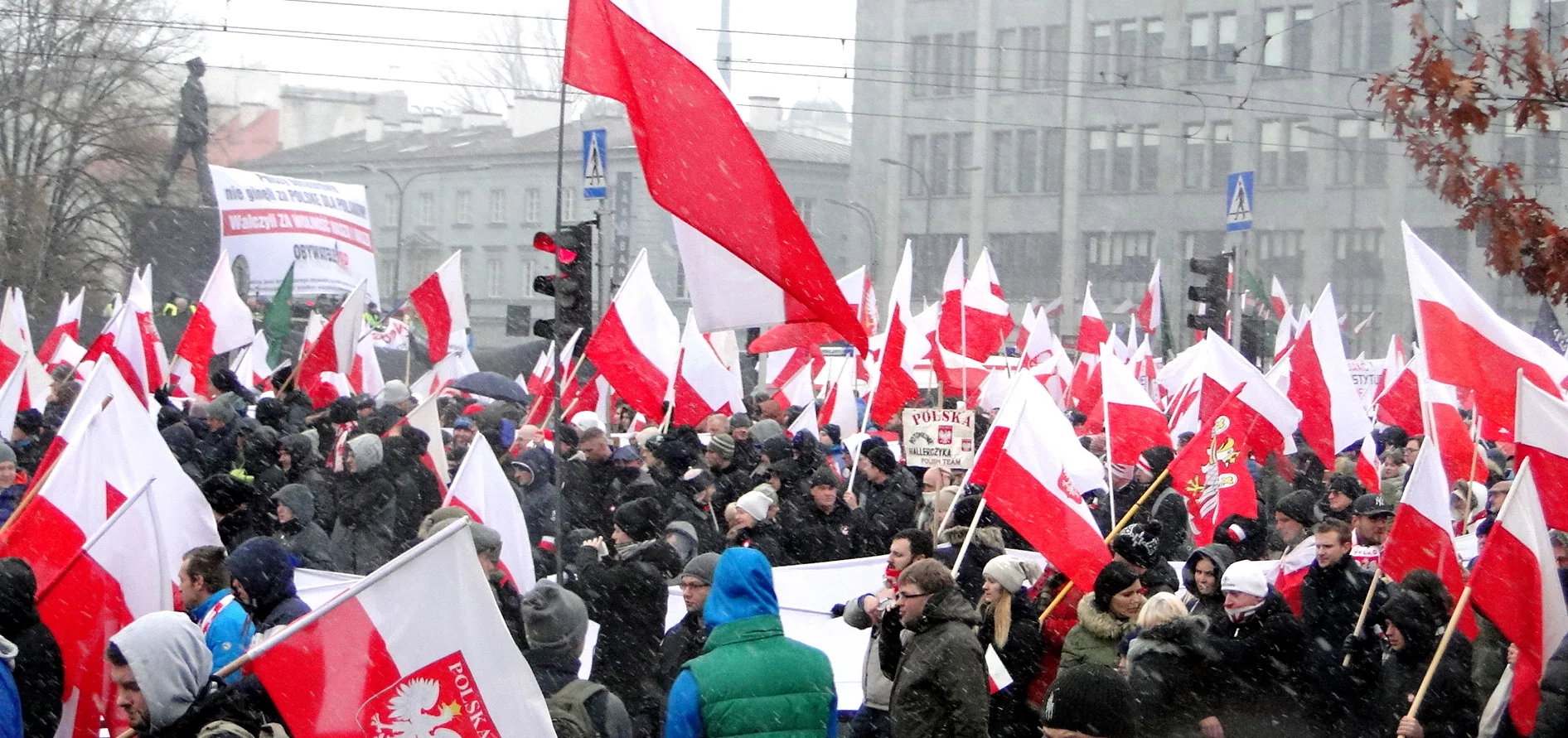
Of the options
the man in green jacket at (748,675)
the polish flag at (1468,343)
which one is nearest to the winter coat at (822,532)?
the polish flag at (1468,343)

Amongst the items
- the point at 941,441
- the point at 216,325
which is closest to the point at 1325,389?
the point at 941,441

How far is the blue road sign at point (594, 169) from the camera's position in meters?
16.3

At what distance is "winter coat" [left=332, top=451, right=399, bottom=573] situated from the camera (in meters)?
9.71

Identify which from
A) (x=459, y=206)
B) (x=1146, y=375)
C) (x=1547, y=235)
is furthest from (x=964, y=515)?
(x=459, y=206)

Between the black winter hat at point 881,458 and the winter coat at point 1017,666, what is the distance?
148 inches

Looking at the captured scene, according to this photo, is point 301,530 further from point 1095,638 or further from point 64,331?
point 64,331

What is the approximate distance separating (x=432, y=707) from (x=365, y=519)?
5.53m

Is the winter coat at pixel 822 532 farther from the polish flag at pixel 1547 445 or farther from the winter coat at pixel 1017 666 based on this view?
the polish flag at pixel 1547 445

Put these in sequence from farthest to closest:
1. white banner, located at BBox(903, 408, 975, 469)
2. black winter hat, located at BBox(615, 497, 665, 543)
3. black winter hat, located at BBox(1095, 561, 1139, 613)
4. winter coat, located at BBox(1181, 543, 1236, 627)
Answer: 1. white banner, located at BBox(903, 408, 975, 469)
2. black winter hat, located at BBox(615, 497, 665, 543)
3. winter coat, located at BBox(1181, 543, 1236, 627)
4. black winter hat, located at BBox(1095, 561, 1139, 613)

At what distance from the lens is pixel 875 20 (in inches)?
2472

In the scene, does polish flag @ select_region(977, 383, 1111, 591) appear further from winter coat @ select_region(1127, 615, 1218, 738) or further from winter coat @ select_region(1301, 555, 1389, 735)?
winter coat @ select_region(1127, 615, 1218, 738)

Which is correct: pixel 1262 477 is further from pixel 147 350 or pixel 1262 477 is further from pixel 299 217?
pixel 299 217

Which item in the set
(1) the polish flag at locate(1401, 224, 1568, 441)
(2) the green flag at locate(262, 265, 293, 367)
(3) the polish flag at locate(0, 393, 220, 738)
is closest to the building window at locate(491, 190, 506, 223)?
(2) the green flag at locate(262, 265, 293, 367)

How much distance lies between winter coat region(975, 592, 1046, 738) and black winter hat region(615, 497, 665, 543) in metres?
1.52
